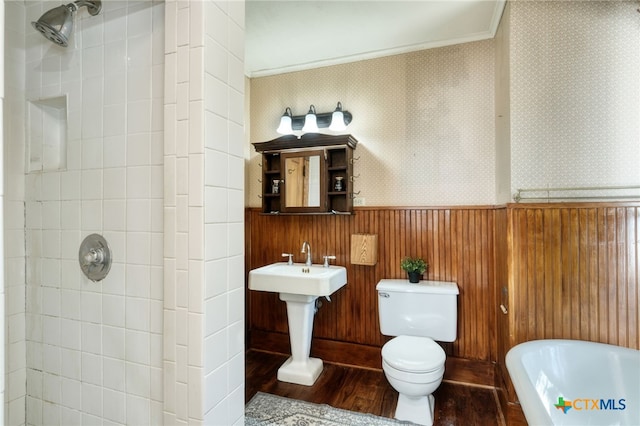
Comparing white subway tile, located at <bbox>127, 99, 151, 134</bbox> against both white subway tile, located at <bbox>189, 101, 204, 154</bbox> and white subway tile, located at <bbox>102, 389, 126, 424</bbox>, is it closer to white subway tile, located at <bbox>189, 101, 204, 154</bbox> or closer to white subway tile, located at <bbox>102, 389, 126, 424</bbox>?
white subway tile, located at <bbox>189, 101, 204, 154</bbox>

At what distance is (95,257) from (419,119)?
7.58 ft

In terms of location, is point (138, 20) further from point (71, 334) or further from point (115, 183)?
point (71, 334)

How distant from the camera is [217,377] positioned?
3.28 feet

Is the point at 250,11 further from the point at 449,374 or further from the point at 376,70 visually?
the point at 449,374

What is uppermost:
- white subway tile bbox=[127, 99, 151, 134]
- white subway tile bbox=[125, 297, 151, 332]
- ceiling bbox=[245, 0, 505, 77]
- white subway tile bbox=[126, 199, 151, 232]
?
ceiling bbox=[245, 0, 505, 77]

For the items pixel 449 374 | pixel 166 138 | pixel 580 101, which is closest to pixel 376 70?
pixel 580 101

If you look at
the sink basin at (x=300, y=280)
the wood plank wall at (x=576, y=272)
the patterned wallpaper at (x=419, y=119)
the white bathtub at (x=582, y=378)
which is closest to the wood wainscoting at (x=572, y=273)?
the wood plank wall at (x=576, y=272)

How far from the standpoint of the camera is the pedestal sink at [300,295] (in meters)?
2.30

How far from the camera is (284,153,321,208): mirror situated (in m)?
2.70

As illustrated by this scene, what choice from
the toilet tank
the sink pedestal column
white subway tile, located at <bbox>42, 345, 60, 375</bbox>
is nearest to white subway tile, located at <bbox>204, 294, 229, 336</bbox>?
white subway tile, located at <bbox>42, 345, 60, 375</bbox>

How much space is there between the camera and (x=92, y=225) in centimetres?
115

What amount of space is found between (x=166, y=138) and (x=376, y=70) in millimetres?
2159

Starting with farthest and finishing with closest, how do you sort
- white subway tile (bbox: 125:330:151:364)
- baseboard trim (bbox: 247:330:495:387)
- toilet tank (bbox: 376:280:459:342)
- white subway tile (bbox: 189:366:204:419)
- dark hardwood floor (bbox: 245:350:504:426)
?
baseboard trim (bbox: 247:330:495:387) → toilet tank (bbox: 376:280:459:342) → dark hardwood floor (bbox: 245:350:504:426) → white subway tile (bbox: 125:330:151:364) → white subway tile (bbox: 189:366:204:419)

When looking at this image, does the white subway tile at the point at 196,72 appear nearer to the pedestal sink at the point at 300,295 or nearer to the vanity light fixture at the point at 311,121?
the pedestal sink at the point at 300,295
